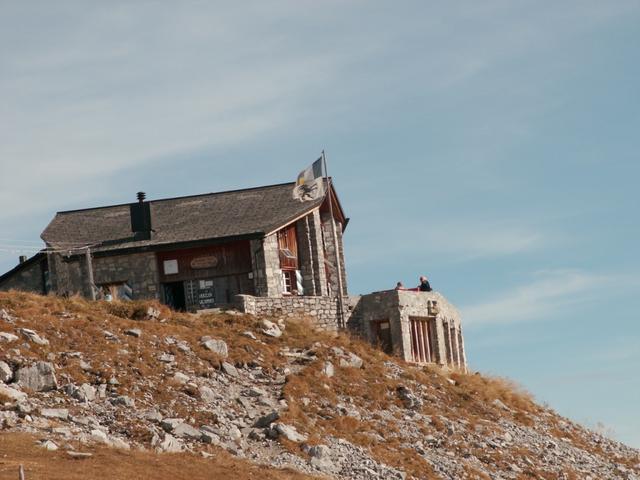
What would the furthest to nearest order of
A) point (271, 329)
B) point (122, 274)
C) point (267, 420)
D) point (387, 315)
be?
point (122, 274) → point (387, 315) → point (271, 329) → point (267, 420)

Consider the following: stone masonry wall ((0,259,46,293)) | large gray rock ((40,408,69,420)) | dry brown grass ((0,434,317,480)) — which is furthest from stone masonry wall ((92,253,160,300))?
dry brown grass ((0,434,317,480))

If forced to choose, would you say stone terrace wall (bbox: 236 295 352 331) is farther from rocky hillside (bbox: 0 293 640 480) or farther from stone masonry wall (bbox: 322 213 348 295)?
stone masonry wall (bbox: 322 213 348 295)

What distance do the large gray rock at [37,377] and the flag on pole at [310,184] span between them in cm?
2454

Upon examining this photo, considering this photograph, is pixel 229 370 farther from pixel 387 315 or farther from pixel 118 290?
pixel 118 290

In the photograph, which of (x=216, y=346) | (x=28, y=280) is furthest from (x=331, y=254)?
(x=216, y=346)

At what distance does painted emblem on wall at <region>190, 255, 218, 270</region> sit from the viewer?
211 ft

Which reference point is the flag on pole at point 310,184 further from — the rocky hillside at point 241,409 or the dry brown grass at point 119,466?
the dry brown grass at point 119,466

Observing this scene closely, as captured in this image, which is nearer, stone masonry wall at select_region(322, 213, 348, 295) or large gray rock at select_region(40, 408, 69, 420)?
large gray rock at select_region(40, 408, 69, 420)

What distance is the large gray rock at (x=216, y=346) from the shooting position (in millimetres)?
50250

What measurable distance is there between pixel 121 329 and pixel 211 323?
18.5 feet

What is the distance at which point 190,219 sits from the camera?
66.9 metres

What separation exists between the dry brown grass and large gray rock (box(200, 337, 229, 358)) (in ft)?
33.0

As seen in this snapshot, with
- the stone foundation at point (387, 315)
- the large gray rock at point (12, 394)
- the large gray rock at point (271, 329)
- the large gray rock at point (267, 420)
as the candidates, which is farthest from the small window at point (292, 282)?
the large gray rock at point (12, 394)

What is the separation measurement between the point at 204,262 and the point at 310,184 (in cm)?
662
